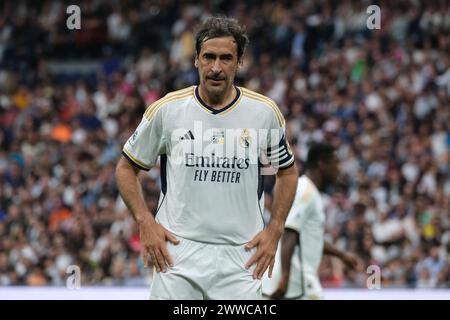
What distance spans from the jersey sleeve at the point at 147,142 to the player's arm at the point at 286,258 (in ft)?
6.39

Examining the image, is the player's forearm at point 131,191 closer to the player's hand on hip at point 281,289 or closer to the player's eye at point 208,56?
the player's eye at point 208,56

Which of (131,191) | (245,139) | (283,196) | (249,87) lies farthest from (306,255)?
(249,87)

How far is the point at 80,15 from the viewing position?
20.6m

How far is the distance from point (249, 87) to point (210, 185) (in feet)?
40.6

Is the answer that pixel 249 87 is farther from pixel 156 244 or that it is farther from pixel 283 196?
pixel 156 244

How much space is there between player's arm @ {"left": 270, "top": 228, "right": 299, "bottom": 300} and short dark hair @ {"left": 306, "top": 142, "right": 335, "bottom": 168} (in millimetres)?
703

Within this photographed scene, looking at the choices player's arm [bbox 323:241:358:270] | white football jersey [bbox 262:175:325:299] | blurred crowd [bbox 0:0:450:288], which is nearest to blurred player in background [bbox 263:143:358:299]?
white football jersey [bbox 262:175:325:299]

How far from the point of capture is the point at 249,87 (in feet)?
57.0

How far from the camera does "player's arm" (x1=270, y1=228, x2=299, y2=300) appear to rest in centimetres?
690

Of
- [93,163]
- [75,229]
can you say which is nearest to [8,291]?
[75,229]

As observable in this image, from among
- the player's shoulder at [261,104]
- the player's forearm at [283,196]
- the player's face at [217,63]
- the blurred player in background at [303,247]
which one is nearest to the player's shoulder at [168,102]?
the player's face at [217,63]

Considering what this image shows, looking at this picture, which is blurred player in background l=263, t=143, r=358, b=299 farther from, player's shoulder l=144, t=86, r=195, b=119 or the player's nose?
the player's nose

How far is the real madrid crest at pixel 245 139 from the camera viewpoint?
16.9 feet

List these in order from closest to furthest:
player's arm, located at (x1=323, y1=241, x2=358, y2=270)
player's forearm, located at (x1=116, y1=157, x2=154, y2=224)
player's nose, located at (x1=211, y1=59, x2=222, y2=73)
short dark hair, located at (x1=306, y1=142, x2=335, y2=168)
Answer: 1. player's nose, located at (x1=211, y1=59, x2=222, y2=73)
2. player's forearm, located at (x1=116, y1=157, x2=154, y2=224)
3. short dark hair, located at (x1=306, y1=142, x2=335, y2=168)
4. player's arm, located at (x1=323, y1=241, x2=358, y2=270)
